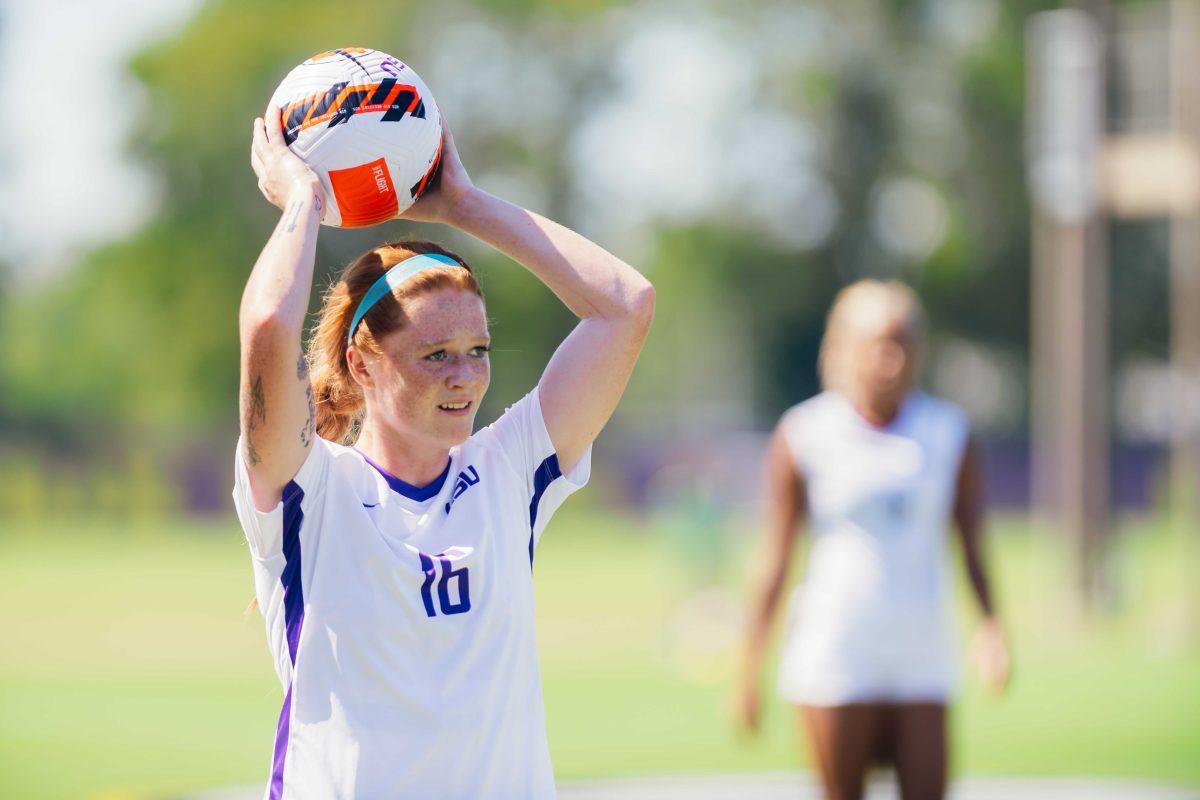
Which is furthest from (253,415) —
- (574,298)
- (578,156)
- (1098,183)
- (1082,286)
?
(578,156)

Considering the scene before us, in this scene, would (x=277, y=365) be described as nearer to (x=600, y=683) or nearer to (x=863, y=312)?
(x=863, y=312)

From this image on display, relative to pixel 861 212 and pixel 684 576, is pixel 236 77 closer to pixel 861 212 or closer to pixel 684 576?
pixel 861 212

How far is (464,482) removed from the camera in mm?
3098

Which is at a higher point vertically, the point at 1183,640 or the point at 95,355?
the point at 95,355

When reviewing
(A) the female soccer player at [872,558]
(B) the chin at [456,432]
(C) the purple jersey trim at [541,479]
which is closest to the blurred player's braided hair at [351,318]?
(B) the chin at [456,432]

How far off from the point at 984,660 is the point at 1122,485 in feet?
119

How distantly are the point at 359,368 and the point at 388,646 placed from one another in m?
0.58

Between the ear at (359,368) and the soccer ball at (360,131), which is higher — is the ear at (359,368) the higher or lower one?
the lower one

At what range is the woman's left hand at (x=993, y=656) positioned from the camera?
5785mm

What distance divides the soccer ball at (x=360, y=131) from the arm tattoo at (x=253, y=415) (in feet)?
1.56

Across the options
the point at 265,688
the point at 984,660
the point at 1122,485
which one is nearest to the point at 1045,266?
the point at 1122,485

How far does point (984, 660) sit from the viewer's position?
583 centimetres

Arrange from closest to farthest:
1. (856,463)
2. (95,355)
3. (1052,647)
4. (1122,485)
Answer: (856,463) < (1052,647) < (1122,485) < (95,355)

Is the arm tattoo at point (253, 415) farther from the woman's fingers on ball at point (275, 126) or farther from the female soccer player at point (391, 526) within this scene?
the woman's fingers on ball at point (275, 126)
